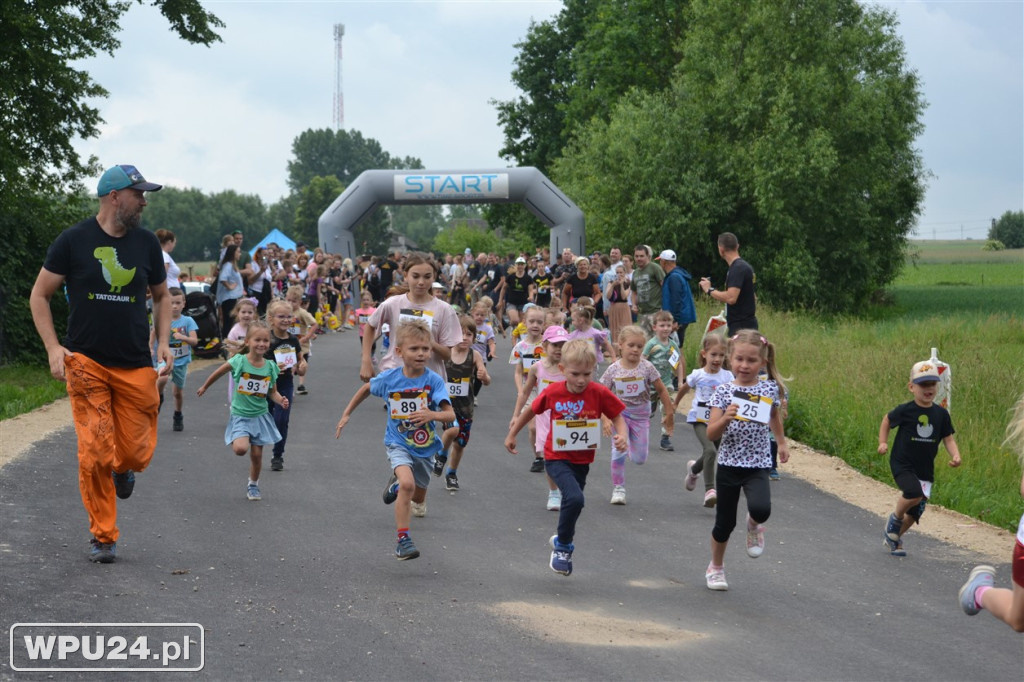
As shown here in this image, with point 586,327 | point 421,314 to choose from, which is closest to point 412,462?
point 421,314

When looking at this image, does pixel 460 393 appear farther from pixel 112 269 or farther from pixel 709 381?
pixel 112 269

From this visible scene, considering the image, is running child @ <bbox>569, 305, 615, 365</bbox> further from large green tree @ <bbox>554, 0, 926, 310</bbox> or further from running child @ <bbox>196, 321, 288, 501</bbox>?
large green tree @ <bbox>554, 0, 926, 310</bbox>

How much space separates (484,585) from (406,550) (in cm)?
71

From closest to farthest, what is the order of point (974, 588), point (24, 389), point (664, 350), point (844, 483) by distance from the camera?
point (974, 588), point (844, 483), point (664, 350), point (24, 389)

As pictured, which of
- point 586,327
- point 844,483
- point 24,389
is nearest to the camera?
point 844,483

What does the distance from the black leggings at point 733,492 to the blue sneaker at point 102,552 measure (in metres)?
3.66

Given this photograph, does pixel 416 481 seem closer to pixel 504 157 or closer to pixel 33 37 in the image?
pixel 33 37

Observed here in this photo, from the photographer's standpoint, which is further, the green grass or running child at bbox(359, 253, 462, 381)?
the green grass

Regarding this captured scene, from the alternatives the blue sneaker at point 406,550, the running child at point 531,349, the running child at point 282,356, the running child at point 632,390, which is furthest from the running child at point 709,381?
the running child at point 282,356

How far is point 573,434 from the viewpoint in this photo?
7.92m

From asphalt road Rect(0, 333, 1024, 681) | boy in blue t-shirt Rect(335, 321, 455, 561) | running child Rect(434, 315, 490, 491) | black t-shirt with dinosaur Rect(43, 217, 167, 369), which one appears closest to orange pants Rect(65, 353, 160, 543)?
black t-shirt with dinosaur Rect(43, 217, 167, 369)

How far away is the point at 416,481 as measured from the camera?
8.64 metres

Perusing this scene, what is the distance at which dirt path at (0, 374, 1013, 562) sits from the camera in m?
9.45

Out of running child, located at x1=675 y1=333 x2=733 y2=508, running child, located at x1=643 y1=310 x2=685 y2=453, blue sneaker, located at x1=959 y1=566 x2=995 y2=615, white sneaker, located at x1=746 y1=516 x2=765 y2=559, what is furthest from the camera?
running child, located at x1=643 y1=310 x2=685 y2=453
